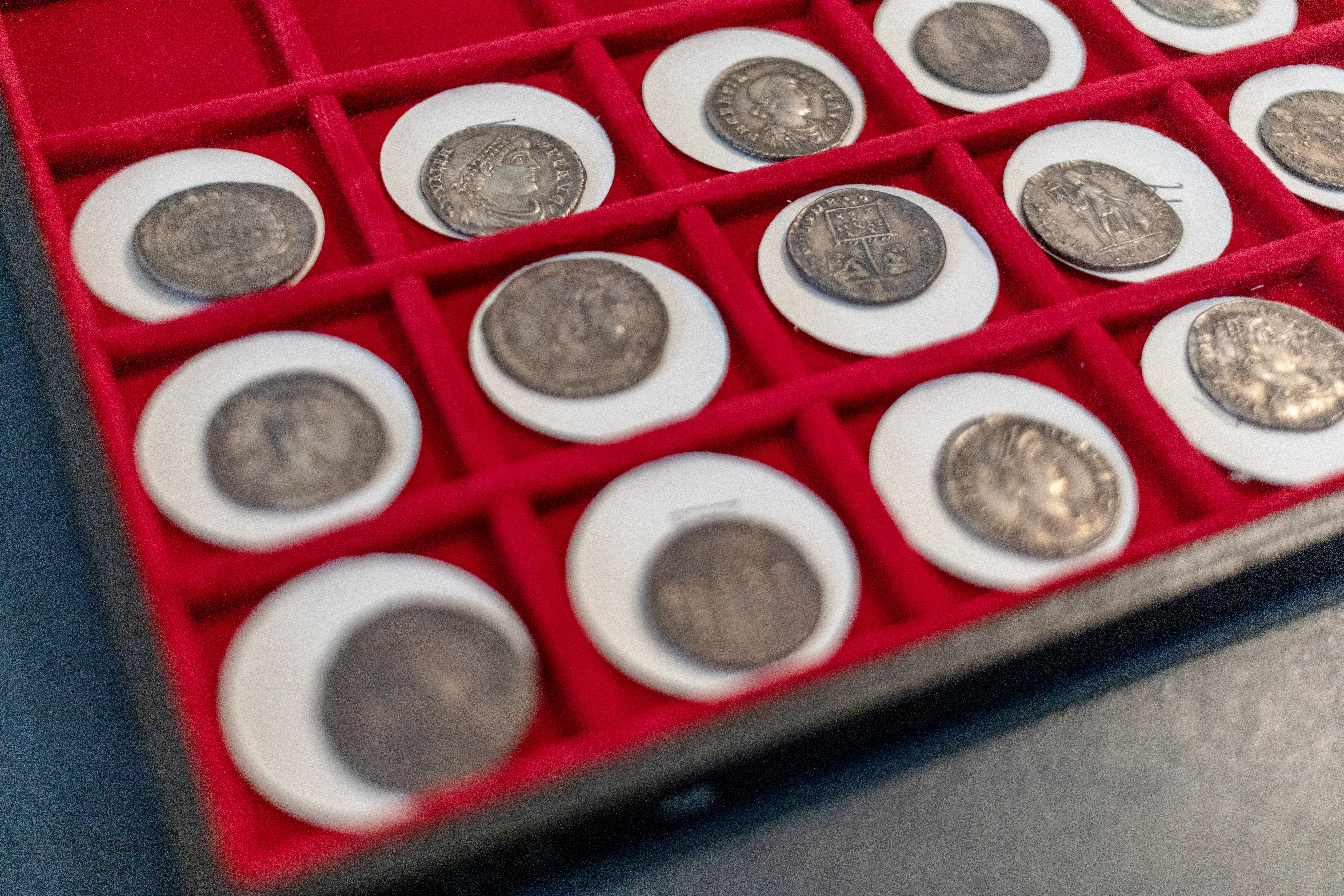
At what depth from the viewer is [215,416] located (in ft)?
5.93

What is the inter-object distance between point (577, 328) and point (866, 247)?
63 cm

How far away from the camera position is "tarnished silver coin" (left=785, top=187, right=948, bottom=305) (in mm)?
2066

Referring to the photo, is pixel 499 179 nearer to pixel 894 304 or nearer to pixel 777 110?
pixel 777 110

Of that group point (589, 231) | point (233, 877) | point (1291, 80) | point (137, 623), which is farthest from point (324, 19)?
point (1291, 80)

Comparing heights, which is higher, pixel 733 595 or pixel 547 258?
pixel 547 258

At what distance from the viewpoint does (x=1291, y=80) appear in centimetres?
252

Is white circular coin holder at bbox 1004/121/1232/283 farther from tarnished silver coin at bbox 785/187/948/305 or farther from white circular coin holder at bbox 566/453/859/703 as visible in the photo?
white circular coin holder at bbox 566/453/859/703

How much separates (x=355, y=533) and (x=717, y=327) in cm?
79

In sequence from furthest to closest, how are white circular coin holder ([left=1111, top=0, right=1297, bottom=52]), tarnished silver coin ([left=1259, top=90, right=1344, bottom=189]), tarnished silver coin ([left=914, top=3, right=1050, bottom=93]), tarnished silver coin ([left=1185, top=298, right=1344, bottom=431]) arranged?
white circular coin holder ([left=1111, top=0, right=1297, bottom=52]) → tarnished silver coin ([left=914, top=3, right=1050, bottom=93]) → tarnished silver coin ([left=1259, top=90, right=1344, bottom=189]) → tarnished silver coin ([left=1185, top=298, right=1344, bottom=431])

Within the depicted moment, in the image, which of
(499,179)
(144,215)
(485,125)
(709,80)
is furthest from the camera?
(709,80)

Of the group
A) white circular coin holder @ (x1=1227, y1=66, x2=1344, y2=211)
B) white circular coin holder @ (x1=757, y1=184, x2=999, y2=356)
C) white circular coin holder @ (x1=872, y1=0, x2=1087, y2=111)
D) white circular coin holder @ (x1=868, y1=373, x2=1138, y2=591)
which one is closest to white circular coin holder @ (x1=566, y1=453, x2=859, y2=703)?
white circular coin holder @ (x1=868, y1=373, x2=1138, y2=591)

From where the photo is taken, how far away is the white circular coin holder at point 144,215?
194 cm

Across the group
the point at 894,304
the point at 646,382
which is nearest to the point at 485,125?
the point at 646,382

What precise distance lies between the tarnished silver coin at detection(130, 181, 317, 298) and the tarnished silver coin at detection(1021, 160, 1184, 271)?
1532mm
